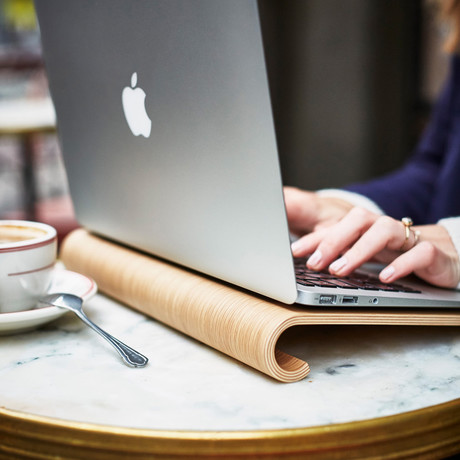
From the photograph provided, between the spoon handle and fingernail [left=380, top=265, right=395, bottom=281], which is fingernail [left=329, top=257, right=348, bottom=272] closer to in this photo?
fingernail [left=380, top=265, right=395, bottom=281]

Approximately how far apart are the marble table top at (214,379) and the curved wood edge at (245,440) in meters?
0.02

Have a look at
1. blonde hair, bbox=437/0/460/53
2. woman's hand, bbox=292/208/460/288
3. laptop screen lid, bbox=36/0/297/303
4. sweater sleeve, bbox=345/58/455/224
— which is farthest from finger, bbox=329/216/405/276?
blonde hair, bbox=437/0/460/53

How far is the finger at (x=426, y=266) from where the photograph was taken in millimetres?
584

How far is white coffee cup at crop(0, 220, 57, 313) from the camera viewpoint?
60 centimetres

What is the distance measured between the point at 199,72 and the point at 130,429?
269 millimetres

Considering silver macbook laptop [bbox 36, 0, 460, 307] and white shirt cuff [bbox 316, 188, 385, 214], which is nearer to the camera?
silver macbook laptop [bbox 36, 0, 460, 307]

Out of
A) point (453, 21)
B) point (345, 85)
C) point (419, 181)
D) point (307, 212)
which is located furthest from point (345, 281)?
point (345, 85)

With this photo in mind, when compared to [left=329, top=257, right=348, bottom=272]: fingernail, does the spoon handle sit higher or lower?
lower

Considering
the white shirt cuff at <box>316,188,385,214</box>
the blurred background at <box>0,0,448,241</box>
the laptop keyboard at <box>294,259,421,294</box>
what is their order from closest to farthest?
the laptop keyboard at <box>294,259,421,294</box> → the white shirt cuff at <box>316,188,385,214</box> → the blurred background at <box>0,0,448,241</box>

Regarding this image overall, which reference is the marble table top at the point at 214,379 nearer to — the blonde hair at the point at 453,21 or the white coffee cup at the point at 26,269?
the white coffee cup at the point at 26,269

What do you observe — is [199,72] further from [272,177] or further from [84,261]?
[84,261]

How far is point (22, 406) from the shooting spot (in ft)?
1.53

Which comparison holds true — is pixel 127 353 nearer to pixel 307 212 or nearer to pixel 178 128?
pixel 178 128

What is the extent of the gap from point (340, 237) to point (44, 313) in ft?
0.96
